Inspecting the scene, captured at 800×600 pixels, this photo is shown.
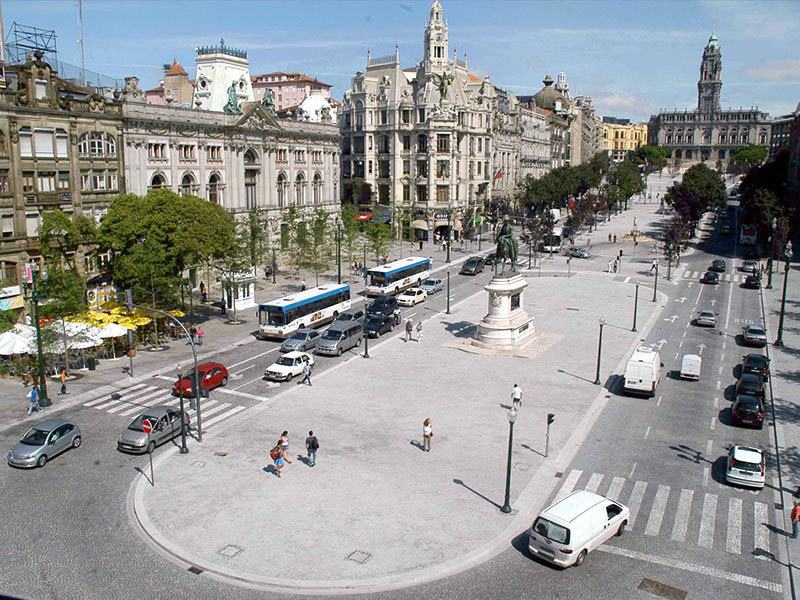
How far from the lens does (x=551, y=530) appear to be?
69.7 feet

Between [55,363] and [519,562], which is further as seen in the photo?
[55,363]

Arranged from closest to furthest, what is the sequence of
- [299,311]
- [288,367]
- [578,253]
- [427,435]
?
1. [427,435]
2. [288,367]
3. [299,311]
4. [578,253]

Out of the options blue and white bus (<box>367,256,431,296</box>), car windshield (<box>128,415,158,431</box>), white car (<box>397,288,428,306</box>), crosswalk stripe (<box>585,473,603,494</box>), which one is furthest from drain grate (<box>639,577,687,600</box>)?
blue and white bus (<box>367,256,431,296</box>)

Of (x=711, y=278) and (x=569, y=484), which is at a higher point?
(x=711, y=278)

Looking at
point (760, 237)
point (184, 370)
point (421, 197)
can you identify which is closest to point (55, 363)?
point (184, 370)

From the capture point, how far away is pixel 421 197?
108 meters

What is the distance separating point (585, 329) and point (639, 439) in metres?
21.3

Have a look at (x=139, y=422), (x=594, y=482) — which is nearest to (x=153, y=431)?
(x=139, y=422)

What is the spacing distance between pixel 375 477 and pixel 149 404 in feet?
49.1

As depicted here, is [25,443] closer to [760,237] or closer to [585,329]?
[585,329]

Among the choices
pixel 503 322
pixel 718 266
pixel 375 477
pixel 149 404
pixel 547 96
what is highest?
pixel 547 96

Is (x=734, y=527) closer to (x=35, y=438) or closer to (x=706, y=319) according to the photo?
(x=35, y=438)

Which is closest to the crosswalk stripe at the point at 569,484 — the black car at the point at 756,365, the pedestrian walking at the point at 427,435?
the pedestrian walking at the point at 427,435

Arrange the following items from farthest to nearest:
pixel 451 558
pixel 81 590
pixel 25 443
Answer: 1. pixel 25 443
2. pixel 451 558
3. pixel 81 590
